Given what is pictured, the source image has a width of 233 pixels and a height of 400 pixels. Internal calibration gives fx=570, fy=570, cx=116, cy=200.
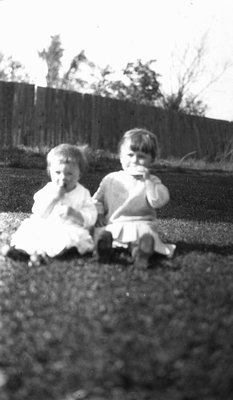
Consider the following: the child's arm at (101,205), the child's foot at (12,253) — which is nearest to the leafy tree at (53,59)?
the child's arm at (101,205)

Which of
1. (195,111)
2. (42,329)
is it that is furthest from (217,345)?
(195,111)

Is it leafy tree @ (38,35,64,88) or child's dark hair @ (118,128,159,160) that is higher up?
leafy tree @ (38,35,64,88)

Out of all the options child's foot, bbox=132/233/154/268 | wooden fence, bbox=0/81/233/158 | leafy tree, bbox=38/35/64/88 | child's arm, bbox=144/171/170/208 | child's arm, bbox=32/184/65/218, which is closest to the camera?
child's foot, bbox=132/233/154/268

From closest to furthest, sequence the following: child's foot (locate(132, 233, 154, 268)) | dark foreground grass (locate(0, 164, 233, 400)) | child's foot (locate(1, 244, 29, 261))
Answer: dark foreground grass (locate(0, 164, 233, 400))
child's foot (locate(132, 233, 154, 268))
child's foot (locate(1, 244, 29, 261))

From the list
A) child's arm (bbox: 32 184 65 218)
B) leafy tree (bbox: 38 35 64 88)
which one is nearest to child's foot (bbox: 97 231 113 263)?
child's arm (bbox: 32 184 65 218)

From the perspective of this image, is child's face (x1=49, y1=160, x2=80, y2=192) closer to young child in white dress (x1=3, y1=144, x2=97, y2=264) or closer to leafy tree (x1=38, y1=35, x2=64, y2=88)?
young child in white dress (x1=3, y1=144, x2=97, y2=264)

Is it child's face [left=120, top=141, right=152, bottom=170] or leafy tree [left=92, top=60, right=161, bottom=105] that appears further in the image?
leafy tree [left=92, top=60, right=161, bottom=105]
